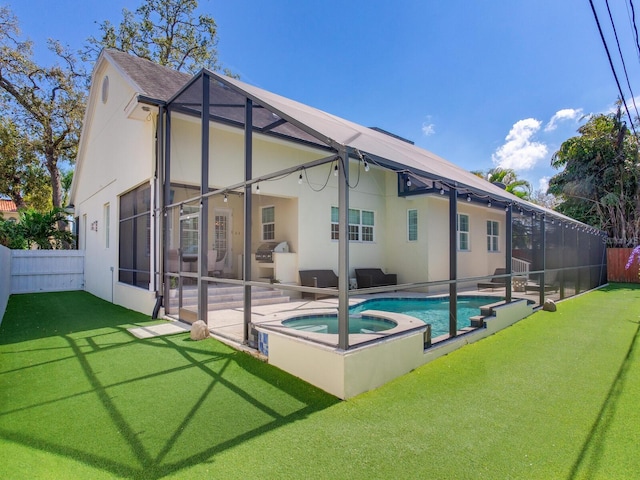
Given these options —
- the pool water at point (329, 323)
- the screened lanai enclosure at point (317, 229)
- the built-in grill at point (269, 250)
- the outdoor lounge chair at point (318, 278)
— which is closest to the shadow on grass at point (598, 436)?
the screened lanai enclosure at point (317, 229)

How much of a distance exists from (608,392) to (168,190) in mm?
8127

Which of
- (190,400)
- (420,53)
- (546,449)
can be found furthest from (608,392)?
(420,53)

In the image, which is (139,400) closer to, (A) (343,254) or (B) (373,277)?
(A) (343,254)

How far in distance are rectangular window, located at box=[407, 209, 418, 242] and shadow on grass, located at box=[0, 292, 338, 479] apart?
8.87 m

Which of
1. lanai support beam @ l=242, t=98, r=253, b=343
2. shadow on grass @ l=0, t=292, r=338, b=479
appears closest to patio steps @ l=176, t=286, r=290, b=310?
shadow on grass @ l=0, t=292, r=338, b=479

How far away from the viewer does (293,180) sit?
36.0 ft

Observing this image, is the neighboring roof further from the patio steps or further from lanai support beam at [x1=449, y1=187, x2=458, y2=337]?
lanai support beam at [x1=449, y1=187, x2=458, y2=337]

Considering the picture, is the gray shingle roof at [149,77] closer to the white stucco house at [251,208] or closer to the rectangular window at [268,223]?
the white stucco house at [251,208]

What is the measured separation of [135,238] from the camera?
8.94 m

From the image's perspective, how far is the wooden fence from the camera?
16398 mm

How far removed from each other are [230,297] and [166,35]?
19304 millimetres

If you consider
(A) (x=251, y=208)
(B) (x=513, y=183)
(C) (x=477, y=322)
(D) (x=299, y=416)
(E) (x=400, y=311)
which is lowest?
(E) (x=400, y=311)

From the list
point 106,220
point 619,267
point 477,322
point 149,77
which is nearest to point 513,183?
point 619,267

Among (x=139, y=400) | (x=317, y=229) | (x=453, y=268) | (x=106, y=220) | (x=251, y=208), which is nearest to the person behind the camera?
(x=139, y=400)
